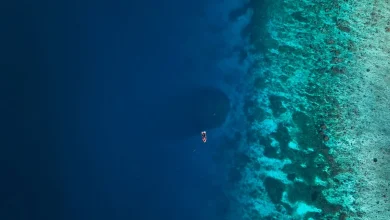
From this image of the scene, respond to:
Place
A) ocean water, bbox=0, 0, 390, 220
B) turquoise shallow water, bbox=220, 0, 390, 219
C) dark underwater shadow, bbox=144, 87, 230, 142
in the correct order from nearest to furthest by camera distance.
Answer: turquoise shallow water, bbox=220, 0, 390, 219 → ocean water, bbox=0, 0, 390, 220 → dark underwater shadow, bbox=144, 87, 230, 142

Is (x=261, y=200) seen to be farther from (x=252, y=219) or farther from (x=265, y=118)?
(x=265, y=118)

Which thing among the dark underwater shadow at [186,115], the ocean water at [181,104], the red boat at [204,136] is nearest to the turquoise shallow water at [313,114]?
the ocean water at [181,104]

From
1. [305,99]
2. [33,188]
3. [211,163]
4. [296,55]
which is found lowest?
[33,188]

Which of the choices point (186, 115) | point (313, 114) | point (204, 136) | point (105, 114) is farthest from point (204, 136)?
point (313, 114)

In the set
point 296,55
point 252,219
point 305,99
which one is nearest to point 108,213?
point 252,219

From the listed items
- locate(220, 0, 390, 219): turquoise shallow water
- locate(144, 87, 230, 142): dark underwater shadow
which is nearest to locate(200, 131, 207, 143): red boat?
locate(144, 87, 230, 142): dark underwater shadow

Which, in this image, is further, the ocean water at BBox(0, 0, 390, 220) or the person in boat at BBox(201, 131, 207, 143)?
the person in boat at BBox(201, 131, 207, 143)

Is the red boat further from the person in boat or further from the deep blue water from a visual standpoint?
the deep blue water

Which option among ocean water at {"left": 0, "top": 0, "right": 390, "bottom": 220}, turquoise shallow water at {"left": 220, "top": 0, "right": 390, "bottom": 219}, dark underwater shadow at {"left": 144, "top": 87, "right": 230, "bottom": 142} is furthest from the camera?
dark underwater shadow at {"left": 144, "top": 87, "right": 230, "bottom": 142}
